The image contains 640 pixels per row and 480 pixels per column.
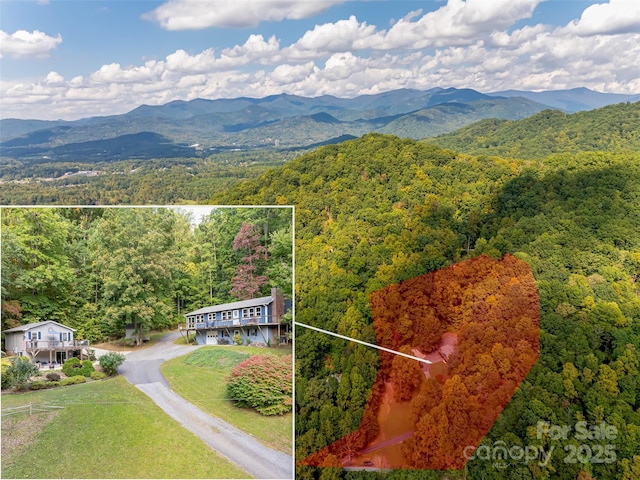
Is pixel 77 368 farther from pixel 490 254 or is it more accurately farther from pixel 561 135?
pixel 561 135

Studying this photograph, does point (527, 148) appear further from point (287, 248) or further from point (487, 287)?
point (287, 248)

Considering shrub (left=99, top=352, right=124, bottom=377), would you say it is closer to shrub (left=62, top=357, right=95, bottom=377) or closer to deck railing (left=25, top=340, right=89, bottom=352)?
shrub (left=62, top=357, right=95, bottom=377)

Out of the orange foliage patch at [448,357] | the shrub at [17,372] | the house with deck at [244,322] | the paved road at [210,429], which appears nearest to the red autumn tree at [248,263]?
the house with deck at [244,322]

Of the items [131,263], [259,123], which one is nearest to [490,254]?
[131,263]

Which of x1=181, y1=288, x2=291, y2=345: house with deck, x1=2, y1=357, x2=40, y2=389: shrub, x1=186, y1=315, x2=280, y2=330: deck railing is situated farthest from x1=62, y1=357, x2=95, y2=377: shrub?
x1=186, y1=315, x2=280, y2=330: deck railing

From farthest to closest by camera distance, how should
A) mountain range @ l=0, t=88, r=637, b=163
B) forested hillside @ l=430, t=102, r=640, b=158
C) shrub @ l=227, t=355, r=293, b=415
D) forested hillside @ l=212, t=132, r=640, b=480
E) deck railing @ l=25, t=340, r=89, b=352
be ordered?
1. mountain range @ l=0, t=88, r=637, b=163
2. forested hillside @ l=430, t=102, r=640, b=158
3. forested hillside @ l=212, t=132, r=640, b=480
4. shrub @ l=227, t=355, r=293, b=415
5. deck railing @ l=25, t=340, r=89, b=352

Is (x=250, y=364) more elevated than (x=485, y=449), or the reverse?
(x=250, y=364)

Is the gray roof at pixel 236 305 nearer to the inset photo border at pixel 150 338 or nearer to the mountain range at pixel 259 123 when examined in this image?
the inset photo border at pixel 150 338

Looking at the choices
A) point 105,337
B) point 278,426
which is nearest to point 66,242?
point 105,337
